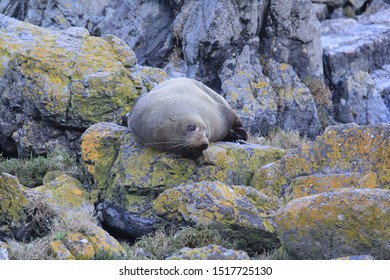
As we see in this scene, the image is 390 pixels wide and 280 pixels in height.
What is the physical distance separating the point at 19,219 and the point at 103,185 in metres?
2.86

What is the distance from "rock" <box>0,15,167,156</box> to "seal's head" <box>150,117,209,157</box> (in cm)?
376

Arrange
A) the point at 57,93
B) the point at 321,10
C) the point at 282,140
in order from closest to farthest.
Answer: the point at 57,93 → the point at 282,140 → the point at 321,10

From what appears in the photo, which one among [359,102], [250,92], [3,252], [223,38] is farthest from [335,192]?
[359,102]

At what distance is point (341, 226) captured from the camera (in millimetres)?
8086

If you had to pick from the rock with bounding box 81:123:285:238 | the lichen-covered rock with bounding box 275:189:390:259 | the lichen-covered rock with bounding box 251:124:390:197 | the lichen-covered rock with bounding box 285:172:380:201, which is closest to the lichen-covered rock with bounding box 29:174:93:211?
the rock with bounding box 81:123:285:238

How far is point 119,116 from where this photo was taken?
52.7 feet

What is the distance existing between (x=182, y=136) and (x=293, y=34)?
368 inches

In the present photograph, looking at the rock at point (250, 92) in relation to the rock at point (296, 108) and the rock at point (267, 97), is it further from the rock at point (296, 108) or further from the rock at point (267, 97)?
the rock at point (296, 108)

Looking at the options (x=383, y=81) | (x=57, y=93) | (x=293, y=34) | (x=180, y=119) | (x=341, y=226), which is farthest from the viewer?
(x=383, y=81)

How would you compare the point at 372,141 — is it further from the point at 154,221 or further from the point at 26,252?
the point at 26,252

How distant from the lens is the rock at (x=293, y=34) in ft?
67.5

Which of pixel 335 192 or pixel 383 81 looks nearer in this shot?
pixel 335 192

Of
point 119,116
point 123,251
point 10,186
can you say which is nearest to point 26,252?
point 123,251

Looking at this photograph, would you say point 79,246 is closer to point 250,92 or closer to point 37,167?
point 37,167
